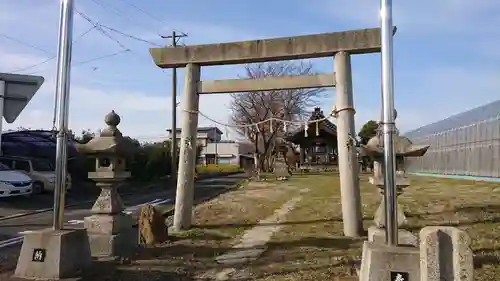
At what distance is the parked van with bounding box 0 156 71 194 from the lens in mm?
20500

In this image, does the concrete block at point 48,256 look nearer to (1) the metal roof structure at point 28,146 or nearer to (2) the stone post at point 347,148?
(2) the stone post at point 347,148

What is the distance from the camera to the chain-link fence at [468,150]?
2031 cm

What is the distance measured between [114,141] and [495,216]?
794cm

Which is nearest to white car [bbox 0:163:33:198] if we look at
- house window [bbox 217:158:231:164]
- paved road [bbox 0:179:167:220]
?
paved road [bbox 0:179:167:220]

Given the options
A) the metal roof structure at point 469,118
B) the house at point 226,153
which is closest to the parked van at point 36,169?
the metal roof structure at point 469,118

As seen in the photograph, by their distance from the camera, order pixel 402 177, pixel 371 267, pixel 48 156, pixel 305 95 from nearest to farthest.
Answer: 1. pixel 371 267
2. pixel 402 177
3. pixel 48 156
4. pixel 305 95

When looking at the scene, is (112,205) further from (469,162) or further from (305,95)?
(305,95)

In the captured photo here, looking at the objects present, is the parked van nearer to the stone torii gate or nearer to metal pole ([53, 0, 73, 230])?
the stone torii gate

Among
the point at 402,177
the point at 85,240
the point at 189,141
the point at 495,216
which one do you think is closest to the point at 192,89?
the point at 189,141

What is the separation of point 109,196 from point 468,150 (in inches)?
813

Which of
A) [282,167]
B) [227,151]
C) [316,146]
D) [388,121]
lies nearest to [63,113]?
[388,121]

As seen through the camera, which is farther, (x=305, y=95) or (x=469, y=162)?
(x=305, y=95)

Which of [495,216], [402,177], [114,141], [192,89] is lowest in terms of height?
[495,216]

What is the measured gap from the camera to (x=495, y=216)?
9938mm
